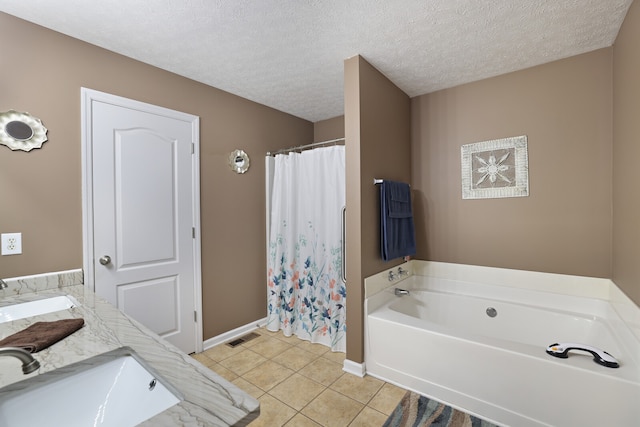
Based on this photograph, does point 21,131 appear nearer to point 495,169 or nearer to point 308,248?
point 308,248

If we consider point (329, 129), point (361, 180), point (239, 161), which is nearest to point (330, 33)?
point (361, 180)

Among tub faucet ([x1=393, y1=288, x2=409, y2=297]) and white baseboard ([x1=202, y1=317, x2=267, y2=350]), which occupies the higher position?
tub faucet ([x1=393, y1=288, x2=409, y2=297])

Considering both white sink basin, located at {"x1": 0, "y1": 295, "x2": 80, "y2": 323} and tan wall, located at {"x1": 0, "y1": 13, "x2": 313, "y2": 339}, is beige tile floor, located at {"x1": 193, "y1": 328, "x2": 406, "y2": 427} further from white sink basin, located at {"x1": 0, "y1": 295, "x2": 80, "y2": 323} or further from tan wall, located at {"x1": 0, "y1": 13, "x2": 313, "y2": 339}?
white sink basin, located at {"x1": 0, "y1": 295, "x2": 80, "y2": 323}

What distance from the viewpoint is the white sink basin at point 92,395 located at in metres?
0.76

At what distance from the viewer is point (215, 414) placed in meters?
0.66

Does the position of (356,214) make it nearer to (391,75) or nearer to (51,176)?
(391,75)

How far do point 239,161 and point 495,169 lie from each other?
235cm

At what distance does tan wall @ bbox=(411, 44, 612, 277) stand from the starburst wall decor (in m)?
0.05

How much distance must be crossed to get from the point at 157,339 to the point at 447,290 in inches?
96.4

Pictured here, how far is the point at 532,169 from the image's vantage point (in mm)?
2354

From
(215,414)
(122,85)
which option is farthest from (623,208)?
(122,85)

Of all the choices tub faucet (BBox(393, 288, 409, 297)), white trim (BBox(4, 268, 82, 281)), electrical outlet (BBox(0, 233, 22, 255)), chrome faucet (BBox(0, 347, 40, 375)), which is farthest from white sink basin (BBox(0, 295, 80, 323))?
tub faucet (BBox(393, 288, 409, 297))

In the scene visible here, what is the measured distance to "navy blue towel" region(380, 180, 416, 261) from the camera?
2.31 meters

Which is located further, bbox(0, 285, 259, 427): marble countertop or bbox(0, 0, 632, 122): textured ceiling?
bbox(0, 0, 632, 122): textured ceiling
